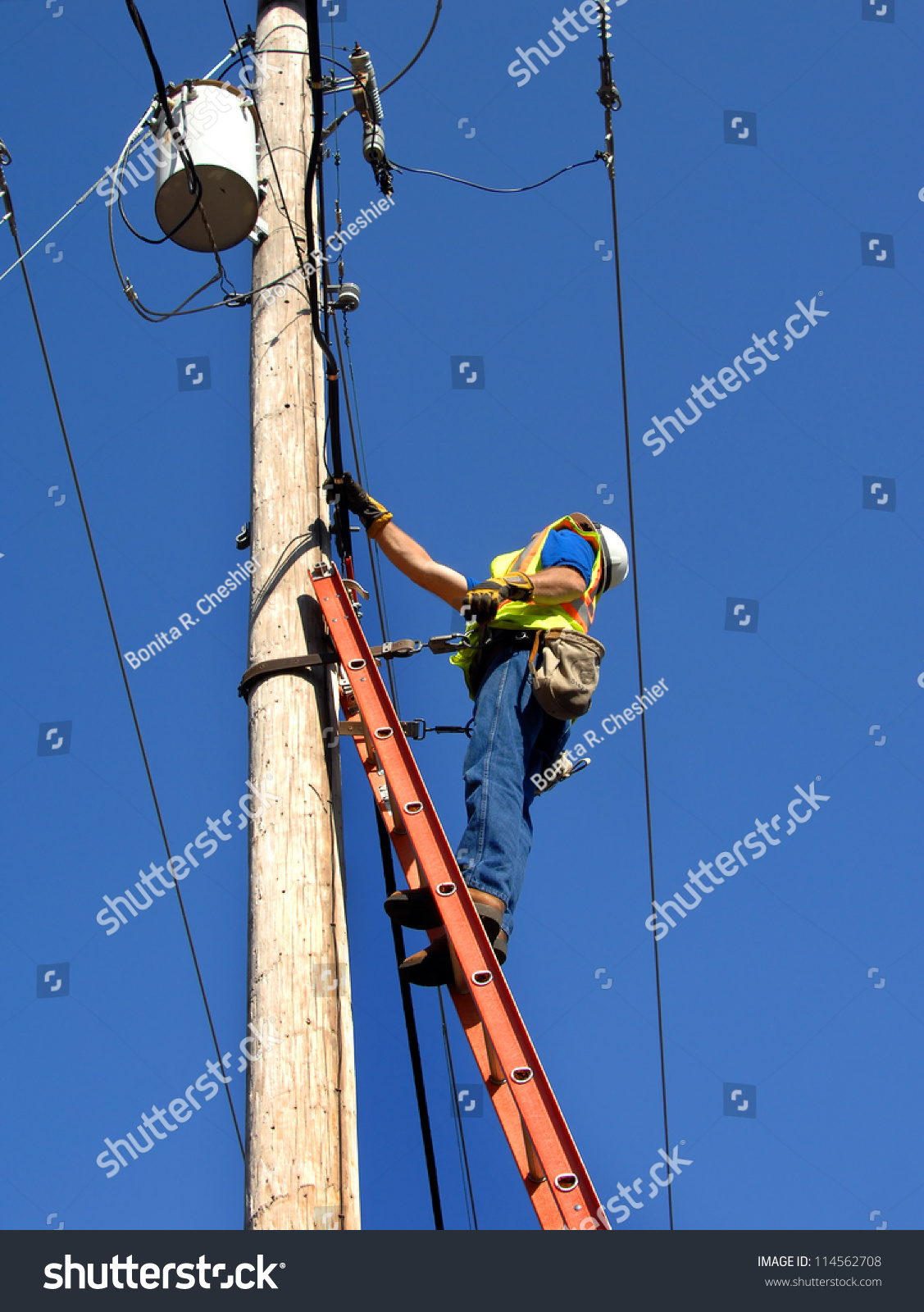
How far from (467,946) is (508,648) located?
4.34 ft

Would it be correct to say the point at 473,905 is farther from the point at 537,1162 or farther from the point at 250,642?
the point at 250,642

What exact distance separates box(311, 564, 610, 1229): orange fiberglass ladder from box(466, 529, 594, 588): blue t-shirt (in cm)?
75

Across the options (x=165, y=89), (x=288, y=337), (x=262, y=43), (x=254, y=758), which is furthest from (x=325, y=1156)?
(x=262, y=43)

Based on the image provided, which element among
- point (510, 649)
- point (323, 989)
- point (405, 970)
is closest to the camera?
point (323, 989)

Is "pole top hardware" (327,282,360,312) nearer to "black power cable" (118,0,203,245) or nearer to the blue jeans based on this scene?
"black power cable" (118,0,203,245)

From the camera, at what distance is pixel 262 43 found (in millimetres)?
4840

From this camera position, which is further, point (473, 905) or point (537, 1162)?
point (473, 905)

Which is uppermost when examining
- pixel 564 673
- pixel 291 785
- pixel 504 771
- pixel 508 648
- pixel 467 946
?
pixel 508 648

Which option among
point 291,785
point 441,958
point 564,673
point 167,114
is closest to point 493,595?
point 564,673

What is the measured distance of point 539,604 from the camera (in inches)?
172

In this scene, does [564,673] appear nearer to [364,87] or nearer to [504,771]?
[504,771]

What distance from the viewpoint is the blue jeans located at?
12.2 ft

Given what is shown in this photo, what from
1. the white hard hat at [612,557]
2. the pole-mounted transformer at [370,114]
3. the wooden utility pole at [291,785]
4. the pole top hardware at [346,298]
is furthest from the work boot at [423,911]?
the pole-mounted transformer at [370,114]

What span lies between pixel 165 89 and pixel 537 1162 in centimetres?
371
